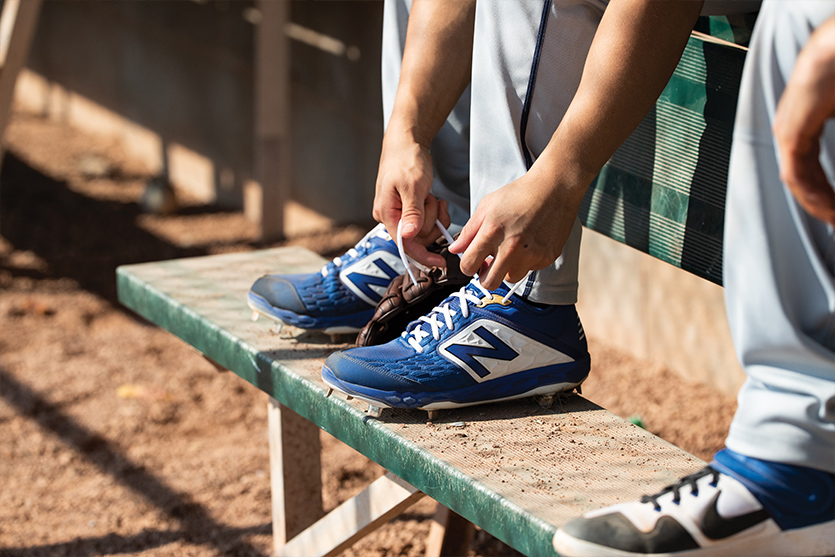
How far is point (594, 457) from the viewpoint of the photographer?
1125 mm

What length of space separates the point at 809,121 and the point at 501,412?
63 centimetres

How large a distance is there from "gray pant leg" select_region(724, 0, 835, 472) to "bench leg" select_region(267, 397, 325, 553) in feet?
3.66

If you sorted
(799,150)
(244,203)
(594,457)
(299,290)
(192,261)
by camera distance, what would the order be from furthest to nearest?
(244,203)
(192,261)
(299,290)
(594,457)
(799,150)

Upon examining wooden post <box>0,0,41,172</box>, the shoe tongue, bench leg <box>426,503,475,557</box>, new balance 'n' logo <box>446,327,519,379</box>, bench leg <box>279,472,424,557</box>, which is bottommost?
bench leg <box>426,503,475,557</box>

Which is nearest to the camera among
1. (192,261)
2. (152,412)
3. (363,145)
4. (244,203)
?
(192,261)

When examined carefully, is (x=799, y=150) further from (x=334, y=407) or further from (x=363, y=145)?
(x=363, y=145)

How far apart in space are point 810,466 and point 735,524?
9 cm

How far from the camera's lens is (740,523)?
877mm

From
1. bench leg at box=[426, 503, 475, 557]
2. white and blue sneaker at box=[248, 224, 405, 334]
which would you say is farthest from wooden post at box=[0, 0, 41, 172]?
bench leg at box=[426, 503, 475, 557]

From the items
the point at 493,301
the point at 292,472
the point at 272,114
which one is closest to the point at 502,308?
the point at 493,301

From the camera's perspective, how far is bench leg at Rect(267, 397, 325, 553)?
182 centimetres

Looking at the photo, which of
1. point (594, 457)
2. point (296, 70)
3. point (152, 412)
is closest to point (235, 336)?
point (594, 457)

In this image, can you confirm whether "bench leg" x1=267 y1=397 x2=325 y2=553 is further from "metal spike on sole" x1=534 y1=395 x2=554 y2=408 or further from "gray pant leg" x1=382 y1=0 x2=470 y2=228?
"metal spike on sole" x1=534 y1=395 x2=554 y2=408

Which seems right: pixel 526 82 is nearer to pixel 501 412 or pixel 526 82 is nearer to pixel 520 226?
pixel 520 226
